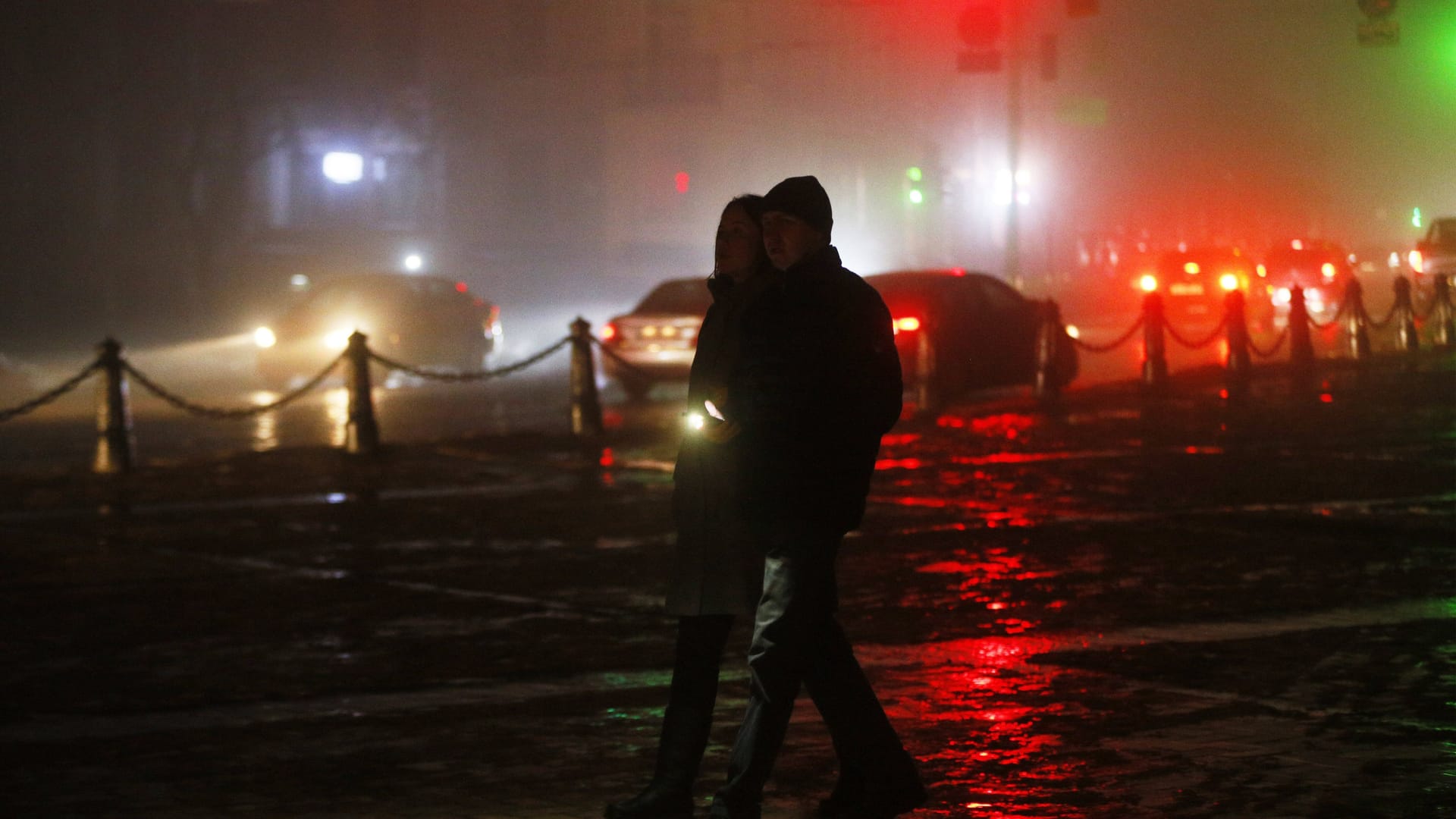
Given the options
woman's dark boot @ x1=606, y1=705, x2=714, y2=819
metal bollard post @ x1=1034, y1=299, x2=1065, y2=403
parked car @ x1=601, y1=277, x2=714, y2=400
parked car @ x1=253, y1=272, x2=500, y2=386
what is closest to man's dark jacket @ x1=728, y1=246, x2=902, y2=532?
woman's dark boot @ x1=606, y1=705, x2=714, y2=819

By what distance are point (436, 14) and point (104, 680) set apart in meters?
51.7

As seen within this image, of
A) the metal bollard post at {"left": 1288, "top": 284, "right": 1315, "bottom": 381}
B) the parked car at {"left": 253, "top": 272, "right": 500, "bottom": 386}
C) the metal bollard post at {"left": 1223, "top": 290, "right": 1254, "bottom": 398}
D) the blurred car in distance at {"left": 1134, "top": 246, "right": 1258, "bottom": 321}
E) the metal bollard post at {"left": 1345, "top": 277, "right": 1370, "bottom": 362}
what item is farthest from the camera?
the blurred car in distance at {"left": 1134, "top": 246, "right": 1258, "bottom": 321}

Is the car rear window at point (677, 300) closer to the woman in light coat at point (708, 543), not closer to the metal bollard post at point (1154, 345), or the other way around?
the metal bollard post at point (1154, 345)

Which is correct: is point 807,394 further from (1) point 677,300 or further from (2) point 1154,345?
(1) point 677,300

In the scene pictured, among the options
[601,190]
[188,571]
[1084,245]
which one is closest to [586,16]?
[601,190]

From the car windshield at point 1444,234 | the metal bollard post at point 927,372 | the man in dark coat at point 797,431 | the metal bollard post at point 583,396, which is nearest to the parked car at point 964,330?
the metal bollard post at point 927,372

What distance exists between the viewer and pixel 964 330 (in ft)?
64.6

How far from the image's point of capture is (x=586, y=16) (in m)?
63.2

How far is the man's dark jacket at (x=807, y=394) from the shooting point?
4.67 meters

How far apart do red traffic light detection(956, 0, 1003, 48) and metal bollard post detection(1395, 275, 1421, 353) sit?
22.7 feet

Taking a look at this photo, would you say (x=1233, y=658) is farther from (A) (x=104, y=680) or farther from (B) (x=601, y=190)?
(B) (x=601, y=190)

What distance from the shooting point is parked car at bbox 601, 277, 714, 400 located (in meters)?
21.5

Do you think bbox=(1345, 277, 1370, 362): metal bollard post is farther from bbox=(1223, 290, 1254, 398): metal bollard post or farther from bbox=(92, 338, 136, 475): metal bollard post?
bbox=(92, 338, 136, 475): metal bollard post

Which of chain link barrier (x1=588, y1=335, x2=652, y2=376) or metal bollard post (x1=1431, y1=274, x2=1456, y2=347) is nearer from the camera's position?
chain link barrier (x1=588, y1=335, x2=652, y2=376)
